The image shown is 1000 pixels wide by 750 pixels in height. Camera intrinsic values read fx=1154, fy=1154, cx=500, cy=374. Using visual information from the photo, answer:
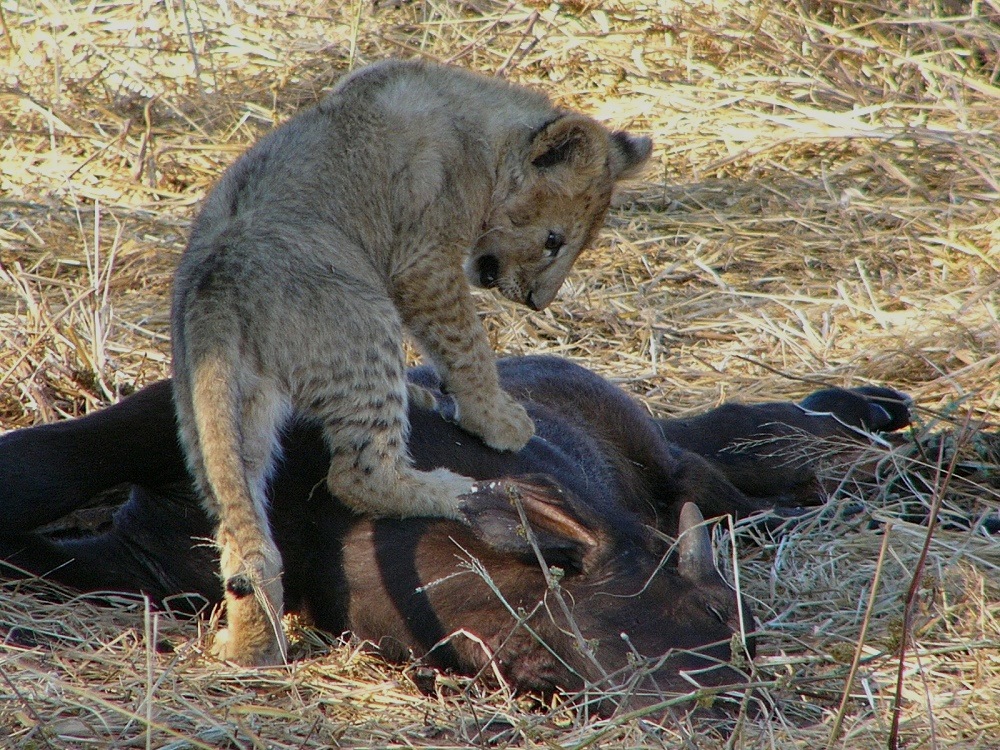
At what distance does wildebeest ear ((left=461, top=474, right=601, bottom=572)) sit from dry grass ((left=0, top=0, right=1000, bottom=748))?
50 cm

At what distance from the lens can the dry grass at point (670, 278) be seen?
2838mm

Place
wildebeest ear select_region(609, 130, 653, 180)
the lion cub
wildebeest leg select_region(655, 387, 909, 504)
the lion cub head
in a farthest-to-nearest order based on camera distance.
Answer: wildebeest leg select_region(655, 387, 909, 504)
wildebeest ear select_region(609, 130, 653, 180)
the lion cub head
the lion cub

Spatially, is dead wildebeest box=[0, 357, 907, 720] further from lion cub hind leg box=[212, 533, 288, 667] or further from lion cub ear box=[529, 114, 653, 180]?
lion cub ear box=[529, 114, 653, 180]

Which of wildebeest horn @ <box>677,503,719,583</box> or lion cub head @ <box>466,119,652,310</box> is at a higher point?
lion cub head @ <box>466,119,652,310</box>

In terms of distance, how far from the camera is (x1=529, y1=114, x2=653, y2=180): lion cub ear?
4.35 m

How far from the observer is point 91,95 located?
761 centimetres

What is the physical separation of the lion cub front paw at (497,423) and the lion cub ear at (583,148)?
1.01m

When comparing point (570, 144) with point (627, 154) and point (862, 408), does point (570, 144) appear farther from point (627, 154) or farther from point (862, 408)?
point (862, 408)

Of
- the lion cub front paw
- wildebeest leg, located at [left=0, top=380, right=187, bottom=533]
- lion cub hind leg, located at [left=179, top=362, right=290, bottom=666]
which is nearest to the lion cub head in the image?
the lion cub front paw

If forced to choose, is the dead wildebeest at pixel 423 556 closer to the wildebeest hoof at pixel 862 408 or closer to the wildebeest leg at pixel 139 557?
the wildebeest leg at pixel 139 557

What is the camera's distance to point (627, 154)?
4.72 m

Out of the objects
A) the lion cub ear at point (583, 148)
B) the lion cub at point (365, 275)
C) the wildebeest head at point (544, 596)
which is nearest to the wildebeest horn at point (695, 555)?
the wildebeest head at point (544, 596)

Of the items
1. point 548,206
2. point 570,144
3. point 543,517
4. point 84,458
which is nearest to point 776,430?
point 548,206

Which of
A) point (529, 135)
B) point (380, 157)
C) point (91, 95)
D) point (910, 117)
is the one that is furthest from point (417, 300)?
point (91, 95)
